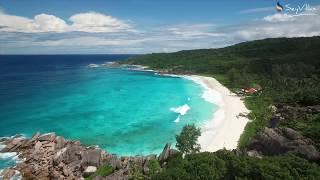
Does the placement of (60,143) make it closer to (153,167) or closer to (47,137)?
(47,137)

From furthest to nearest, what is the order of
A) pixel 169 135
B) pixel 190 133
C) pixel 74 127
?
pixel 74 127 → pixel 169 135 → pixel 190 133

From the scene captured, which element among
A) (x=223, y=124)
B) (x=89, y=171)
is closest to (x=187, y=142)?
(x=89, y=171)

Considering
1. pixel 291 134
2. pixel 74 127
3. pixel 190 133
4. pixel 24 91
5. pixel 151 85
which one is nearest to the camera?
pixel 291 134

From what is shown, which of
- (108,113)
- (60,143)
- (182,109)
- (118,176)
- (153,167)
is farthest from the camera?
(182,109)

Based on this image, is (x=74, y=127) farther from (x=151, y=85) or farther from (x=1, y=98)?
(x=151, y=85)

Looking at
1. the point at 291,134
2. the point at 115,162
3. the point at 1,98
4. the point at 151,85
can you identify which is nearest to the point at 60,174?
the point at 115,162

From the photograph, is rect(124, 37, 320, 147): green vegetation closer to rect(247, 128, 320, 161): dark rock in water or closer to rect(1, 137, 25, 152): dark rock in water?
rect(247, 128, 320, 161): dark rock in water

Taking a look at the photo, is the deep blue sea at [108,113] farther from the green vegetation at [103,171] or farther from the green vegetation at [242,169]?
the green vegetation at [242,169]
